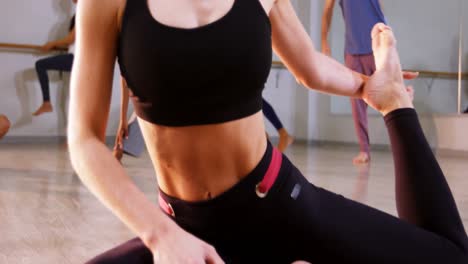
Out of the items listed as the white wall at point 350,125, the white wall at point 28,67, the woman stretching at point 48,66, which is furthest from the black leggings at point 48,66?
the white wall at point 350,125

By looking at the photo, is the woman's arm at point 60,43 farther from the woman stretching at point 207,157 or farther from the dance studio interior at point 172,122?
the woman stretching at point 207,157

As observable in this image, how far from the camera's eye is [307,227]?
0.81 metres

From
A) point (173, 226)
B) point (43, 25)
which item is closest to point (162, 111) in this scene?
point (173, 226)

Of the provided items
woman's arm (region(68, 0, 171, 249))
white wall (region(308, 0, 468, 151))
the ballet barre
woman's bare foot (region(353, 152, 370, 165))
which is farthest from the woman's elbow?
the ballet barre

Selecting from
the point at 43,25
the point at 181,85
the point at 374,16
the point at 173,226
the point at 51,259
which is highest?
the point at 181,85

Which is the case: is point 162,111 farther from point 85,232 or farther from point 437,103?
point 437,103

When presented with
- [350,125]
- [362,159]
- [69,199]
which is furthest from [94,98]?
[350,125]

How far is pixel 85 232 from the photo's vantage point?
5.16 feet

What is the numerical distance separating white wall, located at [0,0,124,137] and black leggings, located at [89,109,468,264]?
15.9ft

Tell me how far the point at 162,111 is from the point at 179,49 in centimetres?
8

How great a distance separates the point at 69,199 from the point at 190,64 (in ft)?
5.16

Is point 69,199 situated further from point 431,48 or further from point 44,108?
point 431,48

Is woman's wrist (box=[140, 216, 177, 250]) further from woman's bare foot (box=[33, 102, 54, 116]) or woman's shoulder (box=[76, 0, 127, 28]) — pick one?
woman's bare foot (box=[33, 102, 54, 116])

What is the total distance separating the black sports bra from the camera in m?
0.69
